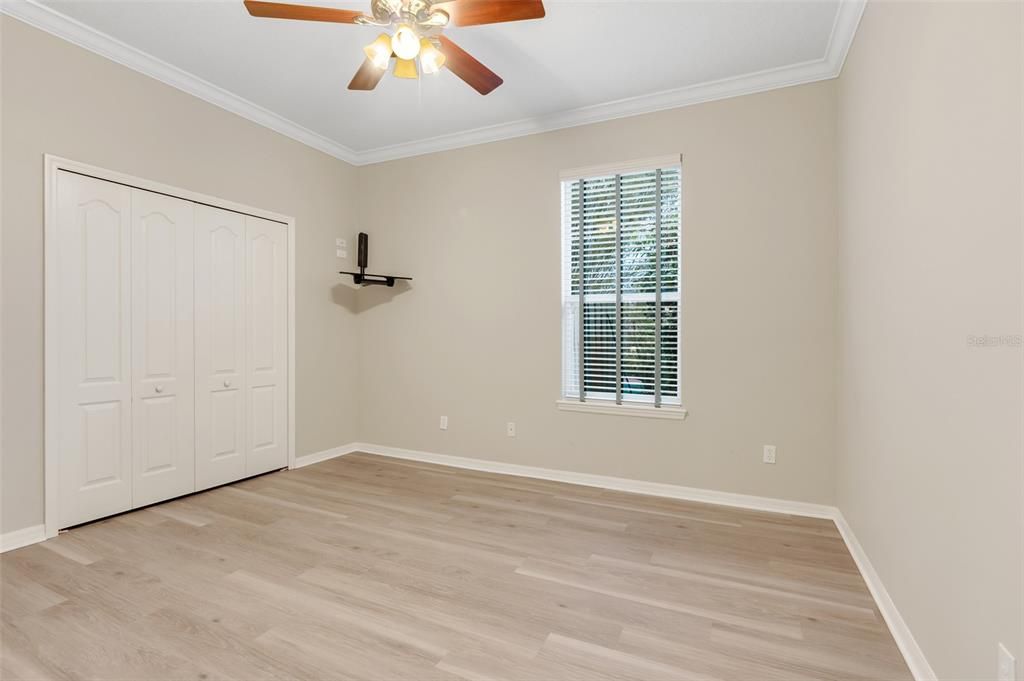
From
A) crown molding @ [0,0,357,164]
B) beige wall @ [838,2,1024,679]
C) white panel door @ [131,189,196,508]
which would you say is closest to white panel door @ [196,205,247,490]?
white panel door @ [131,189,196,508]

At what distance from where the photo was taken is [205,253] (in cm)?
355

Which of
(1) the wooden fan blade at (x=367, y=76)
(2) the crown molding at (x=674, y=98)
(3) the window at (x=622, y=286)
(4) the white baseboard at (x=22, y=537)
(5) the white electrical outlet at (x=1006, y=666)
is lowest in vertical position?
(4) the white baseboard at (x=22, y=537)

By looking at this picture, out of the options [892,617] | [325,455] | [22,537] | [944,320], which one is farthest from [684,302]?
[22,537]

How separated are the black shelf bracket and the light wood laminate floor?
1.94 m

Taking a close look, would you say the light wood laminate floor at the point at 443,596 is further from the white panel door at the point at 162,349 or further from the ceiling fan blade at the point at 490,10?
the ceiling fan blade at the point at 490,10

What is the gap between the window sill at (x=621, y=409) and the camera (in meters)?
3.51

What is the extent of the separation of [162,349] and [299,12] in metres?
2.38

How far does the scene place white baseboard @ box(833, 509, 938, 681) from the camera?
164cm

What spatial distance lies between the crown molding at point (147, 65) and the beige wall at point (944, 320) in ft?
13.0

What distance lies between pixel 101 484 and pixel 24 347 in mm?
918

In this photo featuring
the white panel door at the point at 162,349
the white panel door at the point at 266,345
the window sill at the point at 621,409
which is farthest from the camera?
the white panel door at the point at 266,345

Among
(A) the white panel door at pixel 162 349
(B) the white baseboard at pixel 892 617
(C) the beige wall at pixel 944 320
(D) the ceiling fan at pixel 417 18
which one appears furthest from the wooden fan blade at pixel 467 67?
(B) the white baseboard at pixel 892 617

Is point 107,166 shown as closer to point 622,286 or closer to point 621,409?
point 622,286

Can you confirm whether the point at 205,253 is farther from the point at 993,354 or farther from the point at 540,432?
the point at 993,354
